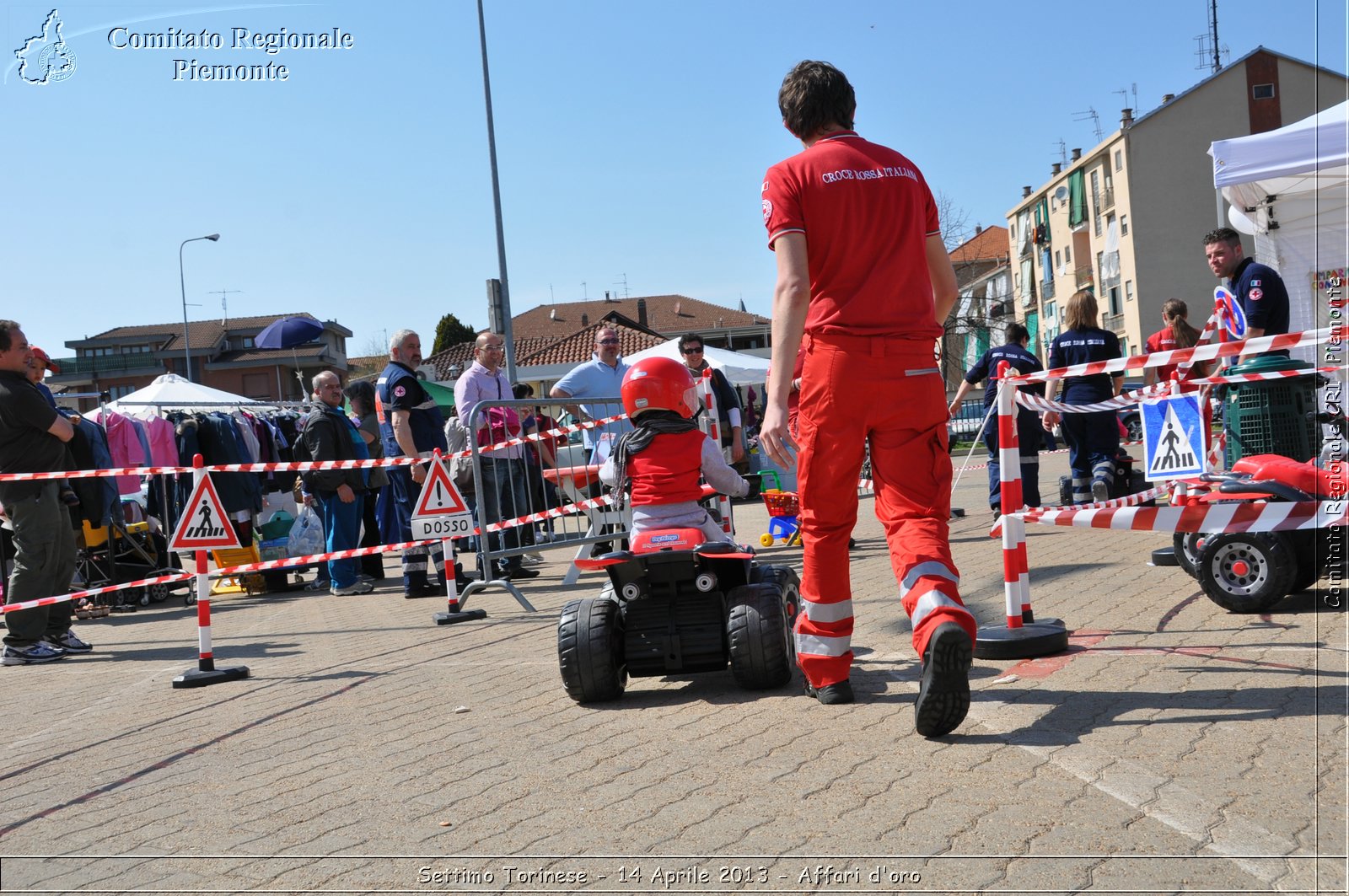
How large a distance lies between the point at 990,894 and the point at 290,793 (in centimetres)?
249

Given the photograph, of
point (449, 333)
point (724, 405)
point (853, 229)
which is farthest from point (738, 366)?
point (449, 333)

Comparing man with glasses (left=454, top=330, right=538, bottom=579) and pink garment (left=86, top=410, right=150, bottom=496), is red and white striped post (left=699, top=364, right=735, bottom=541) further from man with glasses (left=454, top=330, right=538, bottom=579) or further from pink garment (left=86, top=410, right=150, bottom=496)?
pink garment (left=86, top=410, right=150, bottom=496)

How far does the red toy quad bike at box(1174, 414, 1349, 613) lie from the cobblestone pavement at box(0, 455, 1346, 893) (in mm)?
154

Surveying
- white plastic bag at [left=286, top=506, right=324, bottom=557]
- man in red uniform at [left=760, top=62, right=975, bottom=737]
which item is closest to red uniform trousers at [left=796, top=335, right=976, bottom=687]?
man in red uniform at [left=760, top=62, right=975, bottom=737]

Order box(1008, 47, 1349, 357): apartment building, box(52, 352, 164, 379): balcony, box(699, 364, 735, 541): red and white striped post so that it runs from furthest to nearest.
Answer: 1. box(52, 352, 164, 379): balcony
2. box(1008, 47, 1349, 357): apartment building
3. box(699, 364, 735, 541): red and white striped post

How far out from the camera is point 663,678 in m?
5.58

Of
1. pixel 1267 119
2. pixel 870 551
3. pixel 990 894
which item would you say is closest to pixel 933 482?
pixel 990 894

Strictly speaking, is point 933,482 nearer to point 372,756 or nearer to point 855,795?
point 855,795

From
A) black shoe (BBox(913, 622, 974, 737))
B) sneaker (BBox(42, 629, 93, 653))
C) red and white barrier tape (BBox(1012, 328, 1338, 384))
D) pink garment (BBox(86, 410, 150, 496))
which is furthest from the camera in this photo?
pink garment (BBox(86, 410, 150, 496))

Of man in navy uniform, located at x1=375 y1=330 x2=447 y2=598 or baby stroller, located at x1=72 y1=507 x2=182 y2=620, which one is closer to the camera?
man in navy uniform, located at x1=375 y1=330 x2=447 y2=598

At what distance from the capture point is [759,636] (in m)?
4.85

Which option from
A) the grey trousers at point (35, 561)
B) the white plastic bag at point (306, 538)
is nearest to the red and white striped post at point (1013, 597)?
the grey trousers at point (35, 561)

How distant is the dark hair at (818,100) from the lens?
4.46 m

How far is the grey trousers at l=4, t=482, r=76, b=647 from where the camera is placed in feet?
26.2
